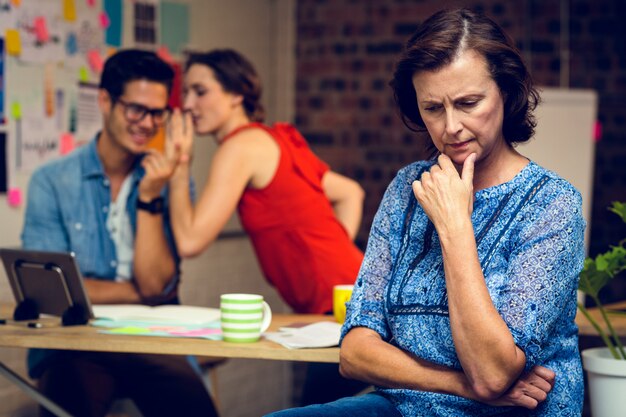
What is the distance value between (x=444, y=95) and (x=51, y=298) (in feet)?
4.13

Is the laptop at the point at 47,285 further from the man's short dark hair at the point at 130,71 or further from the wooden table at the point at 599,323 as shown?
the wooden table at the point at 599,323

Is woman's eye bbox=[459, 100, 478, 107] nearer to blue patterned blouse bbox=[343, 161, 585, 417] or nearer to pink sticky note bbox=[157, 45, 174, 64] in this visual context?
blue patterned blouse bbox=[343, 161, 585, 417]

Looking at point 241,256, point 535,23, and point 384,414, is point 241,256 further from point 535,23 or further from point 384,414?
point 384,414

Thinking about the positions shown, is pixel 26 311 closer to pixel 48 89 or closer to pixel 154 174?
pixel 154 174

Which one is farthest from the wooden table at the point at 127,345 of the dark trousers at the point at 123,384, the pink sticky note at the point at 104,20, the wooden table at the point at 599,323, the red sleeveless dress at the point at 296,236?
the pink sticky note at the point at 104,20

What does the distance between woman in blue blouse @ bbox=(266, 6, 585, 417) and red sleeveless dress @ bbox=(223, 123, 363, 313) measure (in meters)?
1.08

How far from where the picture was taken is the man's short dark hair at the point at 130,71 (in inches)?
124

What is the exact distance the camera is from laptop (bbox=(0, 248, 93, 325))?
2.48 meters

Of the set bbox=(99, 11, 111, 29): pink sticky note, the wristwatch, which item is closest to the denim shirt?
the wristwatch

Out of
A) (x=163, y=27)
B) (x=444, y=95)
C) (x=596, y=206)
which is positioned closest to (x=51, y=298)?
(x=444, y=95)

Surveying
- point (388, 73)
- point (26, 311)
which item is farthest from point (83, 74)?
point (388, 73)

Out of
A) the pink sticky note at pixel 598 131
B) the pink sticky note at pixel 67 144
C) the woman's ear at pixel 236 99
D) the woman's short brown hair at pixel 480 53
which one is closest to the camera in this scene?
the woman's short brown hair at pixel 480 53

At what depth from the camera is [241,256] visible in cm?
490

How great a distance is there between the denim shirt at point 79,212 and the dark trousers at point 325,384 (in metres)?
0.60
